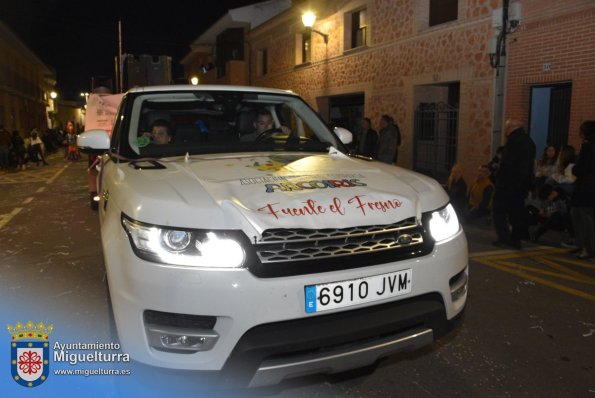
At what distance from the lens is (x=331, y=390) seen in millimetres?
2973

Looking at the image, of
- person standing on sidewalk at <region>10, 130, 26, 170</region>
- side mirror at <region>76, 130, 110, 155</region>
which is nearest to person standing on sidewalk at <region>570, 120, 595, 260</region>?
side mirror at <region>76, 130, 110, 155</region>

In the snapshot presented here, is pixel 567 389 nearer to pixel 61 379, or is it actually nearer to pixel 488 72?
pixel 61 379

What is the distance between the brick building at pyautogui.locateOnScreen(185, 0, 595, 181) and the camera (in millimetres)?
9055

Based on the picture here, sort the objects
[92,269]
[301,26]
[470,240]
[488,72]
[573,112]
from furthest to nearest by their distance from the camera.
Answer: [301,26] → [488,72] → [573,112] → [470,240] → [92,269]

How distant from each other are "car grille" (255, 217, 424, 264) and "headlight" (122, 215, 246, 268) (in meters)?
0.12

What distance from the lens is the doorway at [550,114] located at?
9656mm

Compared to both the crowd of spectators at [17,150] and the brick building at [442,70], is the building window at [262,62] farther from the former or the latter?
the crowd of spectators at [17,150]

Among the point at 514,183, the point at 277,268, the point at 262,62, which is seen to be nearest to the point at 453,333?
the point at 277,268

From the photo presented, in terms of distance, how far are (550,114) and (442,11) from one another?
433 cm

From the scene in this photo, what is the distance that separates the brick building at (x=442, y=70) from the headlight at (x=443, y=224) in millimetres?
6730

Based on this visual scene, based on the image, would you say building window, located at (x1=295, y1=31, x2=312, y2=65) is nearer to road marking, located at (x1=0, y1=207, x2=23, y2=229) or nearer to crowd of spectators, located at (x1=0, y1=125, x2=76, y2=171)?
crowd of spectators, located at (x1=0, y1=125, x2=76, y2=171)

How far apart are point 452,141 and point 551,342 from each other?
9.56 m

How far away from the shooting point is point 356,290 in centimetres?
233

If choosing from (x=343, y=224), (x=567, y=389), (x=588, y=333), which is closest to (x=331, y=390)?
(x=343, y=224)
